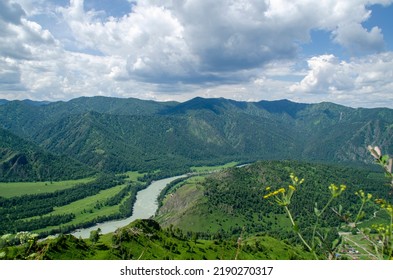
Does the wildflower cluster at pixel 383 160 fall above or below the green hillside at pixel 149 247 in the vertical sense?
above

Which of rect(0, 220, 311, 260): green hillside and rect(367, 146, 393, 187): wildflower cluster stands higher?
rect(367, 146, 393, 187): wildflower cluster

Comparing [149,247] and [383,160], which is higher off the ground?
[383,160]

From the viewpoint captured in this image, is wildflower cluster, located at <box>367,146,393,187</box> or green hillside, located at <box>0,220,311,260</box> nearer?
wildflower cluster, located at <box>367,146,393,187</box>

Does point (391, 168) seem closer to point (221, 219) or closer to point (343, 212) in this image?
point (343, 212)

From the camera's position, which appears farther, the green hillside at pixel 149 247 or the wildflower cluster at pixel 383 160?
the green hillside at pixel 149 247

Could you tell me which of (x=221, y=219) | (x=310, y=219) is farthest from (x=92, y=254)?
(x=310, y=219)

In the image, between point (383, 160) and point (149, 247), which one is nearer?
point (383, 160)
